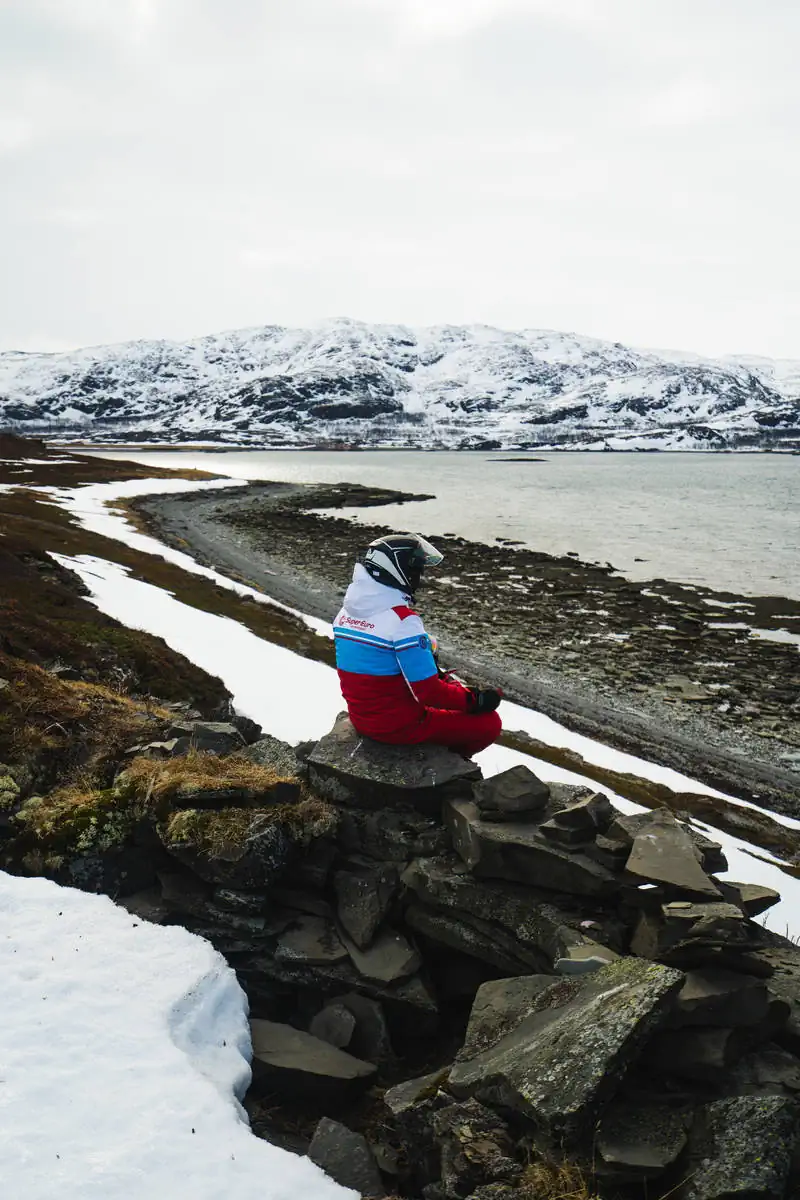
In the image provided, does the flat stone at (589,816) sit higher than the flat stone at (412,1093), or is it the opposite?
the flat stone at (589,816)

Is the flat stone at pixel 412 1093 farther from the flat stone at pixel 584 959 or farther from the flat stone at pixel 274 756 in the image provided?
the flat stone at pixel 274 756

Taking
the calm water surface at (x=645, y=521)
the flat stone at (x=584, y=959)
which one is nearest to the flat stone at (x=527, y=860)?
the flat stone at (x=584, y=959)

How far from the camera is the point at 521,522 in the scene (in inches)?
2731

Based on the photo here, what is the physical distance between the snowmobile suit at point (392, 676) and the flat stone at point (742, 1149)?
4381mm

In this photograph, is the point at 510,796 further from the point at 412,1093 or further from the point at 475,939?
the point at 412,1093

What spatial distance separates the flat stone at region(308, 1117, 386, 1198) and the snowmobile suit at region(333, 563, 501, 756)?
3792 millimetres

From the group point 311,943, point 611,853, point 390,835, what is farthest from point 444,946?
point 611,853

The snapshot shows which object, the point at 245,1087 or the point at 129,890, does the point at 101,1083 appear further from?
the point at 129,890

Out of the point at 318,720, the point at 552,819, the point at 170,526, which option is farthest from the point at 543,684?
the point at 170,526

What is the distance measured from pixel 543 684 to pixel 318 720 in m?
10.5

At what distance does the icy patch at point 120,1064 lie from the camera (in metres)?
4.45

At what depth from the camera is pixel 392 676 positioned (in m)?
7.96

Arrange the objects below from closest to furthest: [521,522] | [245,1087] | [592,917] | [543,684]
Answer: [245,1087] → [592,917] → [543,684] → [521,522]

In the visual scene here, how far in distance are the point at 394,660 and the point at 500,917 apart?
2789 millimetres
